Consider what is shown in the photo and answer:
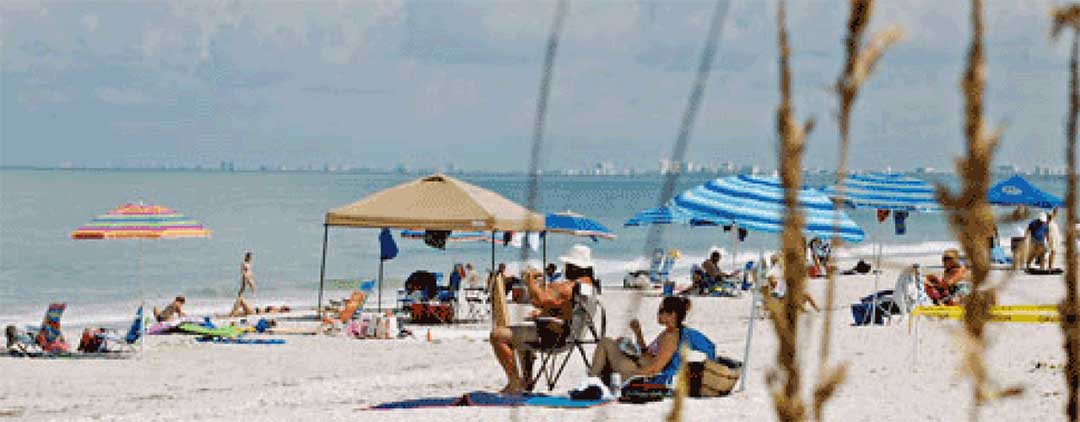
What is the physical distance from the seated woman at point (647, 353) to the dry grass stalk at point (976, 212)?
7.33m

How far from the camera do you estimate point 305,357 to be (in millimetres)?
14344

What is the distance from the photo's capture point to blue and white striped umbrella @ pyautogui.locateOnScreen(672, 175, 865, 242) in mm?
8094

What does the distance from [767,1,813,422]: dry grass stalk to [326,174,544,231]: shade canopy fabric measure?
14384 mm

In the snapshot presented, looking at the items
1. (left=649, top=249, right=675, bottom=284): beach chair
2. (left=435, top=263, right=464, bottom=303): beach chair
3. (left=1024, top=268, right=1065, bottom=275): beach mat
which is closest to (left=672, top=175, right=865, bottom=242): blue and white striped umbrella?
(left=435, top=263, right=464, bottom=303): beach chair

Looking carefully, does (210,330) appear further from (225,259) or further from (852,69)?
(225,259)

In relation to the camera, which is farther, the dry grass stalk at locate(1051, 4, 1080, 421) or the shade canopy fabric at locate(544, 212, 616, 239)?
the shade canopy fabric at locate(544, 212, 616, 239)

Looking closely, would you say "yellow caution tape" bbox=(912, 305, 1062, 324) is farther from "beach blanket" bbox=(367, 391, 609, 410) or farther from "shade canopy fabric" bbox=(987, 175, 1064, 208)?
"shade canopy fabric" bbox=(987, 175, 1064, 208)

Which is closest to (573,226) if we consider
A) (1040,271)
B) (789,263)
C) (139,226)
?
(1040,271)

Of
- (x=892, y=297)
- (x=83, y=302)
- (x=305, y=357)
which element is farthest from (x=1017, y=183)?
(x=83, y=302)

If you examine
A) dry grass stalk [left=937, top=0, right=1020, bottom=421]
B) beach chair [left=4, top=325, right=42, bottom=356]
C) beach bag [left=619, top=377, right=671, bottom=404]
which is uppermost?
dry grass stalk [left=937, top=0, right=1020, bottom=421]

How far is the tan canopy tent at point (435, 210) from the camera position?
51.0 feet

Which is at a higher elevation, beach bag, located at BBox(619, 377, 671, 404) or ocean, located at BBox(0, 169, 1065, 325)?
ocean, located at BBox(0, 169, 1065, 325)

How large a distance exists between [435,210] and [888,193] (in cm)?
554

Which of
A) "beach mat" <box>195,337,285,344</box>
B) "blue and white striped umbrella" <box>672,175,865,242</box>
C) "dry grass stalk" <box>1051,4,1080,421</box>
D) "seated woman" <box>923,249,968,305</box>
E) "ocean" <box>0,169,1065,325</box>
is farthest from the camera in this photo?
"ocean" <box>0,169,1065,325</box>
